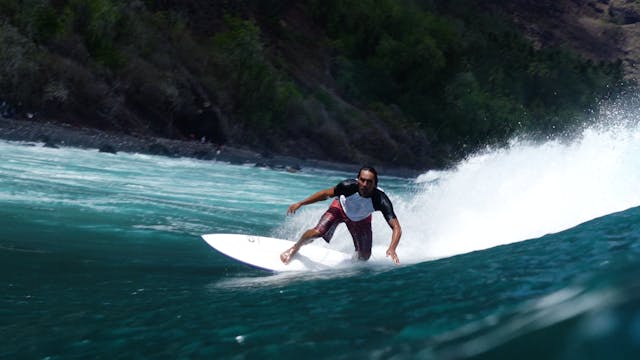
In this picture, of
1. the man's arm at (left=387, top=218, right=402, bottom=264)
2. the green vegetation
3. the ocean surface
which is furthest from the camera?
the green vegetation

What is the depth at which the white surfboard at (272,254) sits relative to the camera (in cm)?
922

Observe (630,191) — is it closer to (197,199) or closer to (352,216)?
(352,216)

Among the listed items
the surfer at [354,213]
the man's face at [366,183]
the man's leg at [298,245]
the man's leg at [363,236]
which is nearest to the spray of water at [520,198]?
the man's leg at [363,236]

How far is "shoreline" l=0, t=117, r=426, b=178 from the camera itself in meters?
30.0

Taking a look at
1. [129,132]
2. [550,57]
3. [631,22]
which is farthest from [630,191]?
[631,22]

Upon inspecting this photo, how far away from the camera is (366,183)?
893 centimetres

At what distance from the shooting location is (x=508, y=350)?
359 centimetres

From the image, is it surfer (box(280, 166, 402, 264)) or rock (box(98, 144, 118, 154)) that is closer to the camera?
surfer (box(280, 166, 402, 264))

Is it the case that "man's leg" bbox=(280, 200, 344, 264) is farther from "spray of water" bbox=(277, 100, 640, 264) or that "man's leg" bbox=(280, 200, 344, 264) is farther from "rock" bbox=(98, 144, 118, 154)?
"rock" bbox=(98, 144, 118, 154)

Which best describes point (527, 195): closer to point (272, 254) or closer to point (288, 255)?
point (272, 254)

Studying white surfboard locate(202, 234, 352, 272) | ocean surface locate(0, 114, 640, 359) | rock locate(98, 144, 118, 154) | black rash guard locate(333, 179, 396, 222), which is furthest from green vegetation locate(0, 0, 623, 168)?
black rash guard locate(333, 179, 396, 222)

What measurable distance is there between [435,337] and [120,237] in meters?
7.83

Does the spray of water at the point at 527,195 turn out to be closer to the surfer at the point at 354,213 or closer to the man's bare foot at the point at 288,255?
the surfer at the point at 354,213

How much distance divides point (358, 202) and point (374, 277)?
1700 millimetres
